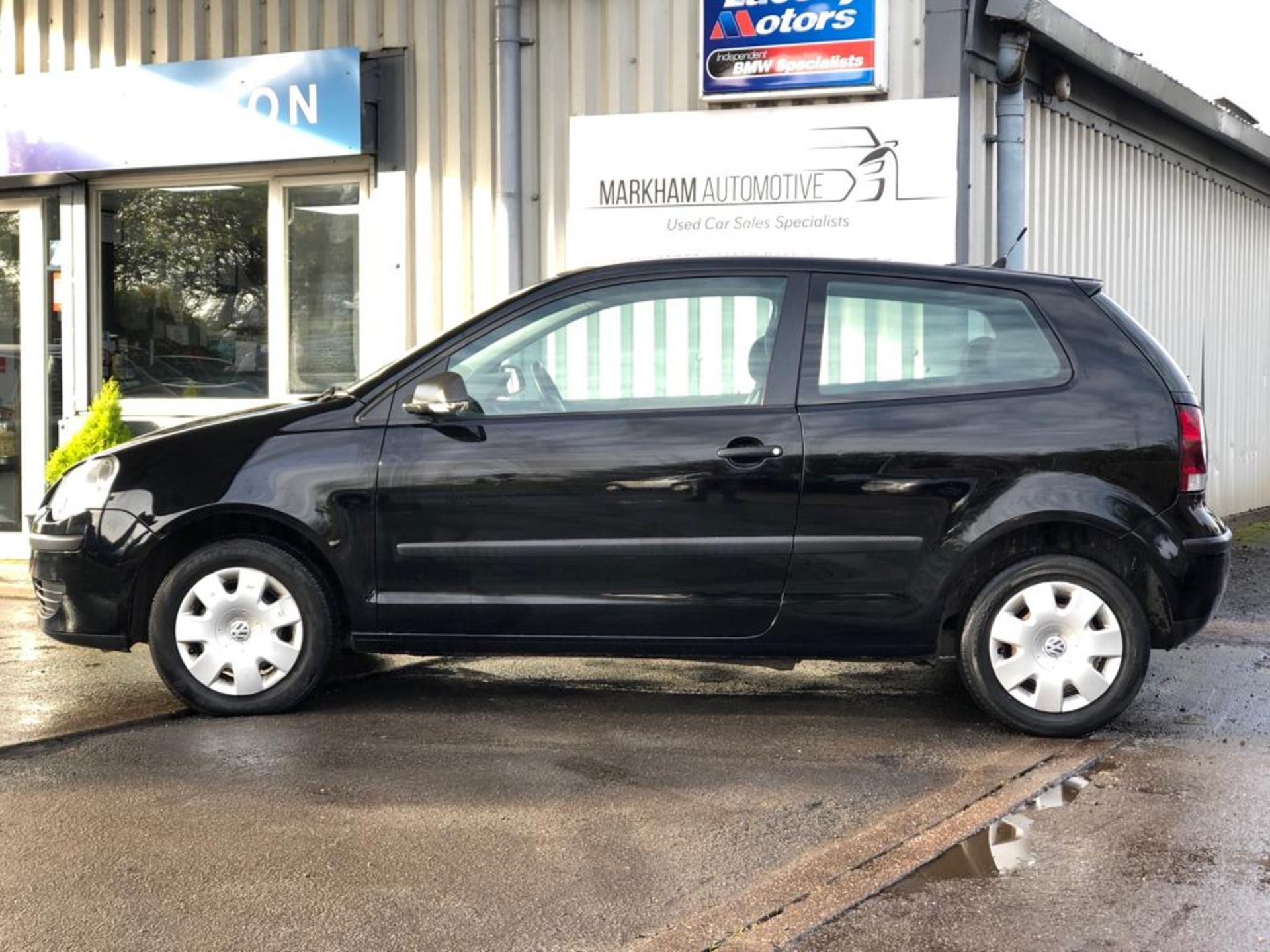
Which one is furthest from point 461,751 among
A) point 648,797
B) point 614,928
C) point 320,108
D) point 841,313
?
point 320,108

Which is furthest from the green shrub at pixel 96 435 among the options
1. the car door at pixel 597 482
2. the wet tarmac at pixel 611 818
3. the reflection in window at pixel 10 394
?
the car door at pixel 597 482

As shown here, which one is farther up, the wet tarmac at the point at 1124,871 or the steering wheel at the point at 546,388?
the steering wheel at the point at 546,388

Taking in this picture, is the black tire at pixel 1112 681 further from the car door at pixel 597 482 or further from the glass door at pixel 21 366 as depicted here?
the glass door at pixel 21 366

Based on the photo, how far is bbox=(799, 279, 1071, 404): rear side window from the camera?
5.75m

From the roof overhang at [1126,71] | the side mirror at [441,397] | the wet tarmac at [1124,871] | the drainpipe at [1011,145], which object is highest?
the roof overhang at [1126,71]

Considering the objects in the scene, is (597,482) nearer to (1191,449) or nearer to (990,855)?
(990,855)

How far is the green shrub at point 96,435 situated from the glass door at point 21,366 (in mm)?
→ 980

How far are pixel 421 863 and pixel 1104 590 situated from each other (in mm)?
2766

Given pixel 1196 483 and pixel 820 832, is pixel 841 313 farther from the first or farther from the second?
pixel 820 832

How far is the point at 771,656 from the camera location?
19.0ft

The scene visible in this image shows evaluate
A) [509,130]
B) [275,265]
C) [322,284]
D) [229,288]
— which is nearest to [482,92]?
[509,130]

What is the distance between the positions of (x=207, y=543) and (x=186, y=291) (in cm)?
500

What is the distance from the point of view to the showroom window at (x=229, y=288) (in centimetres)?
1015

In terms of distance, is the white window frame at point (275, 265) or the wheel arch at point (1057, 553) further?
the white window frame at point (275, 265)
